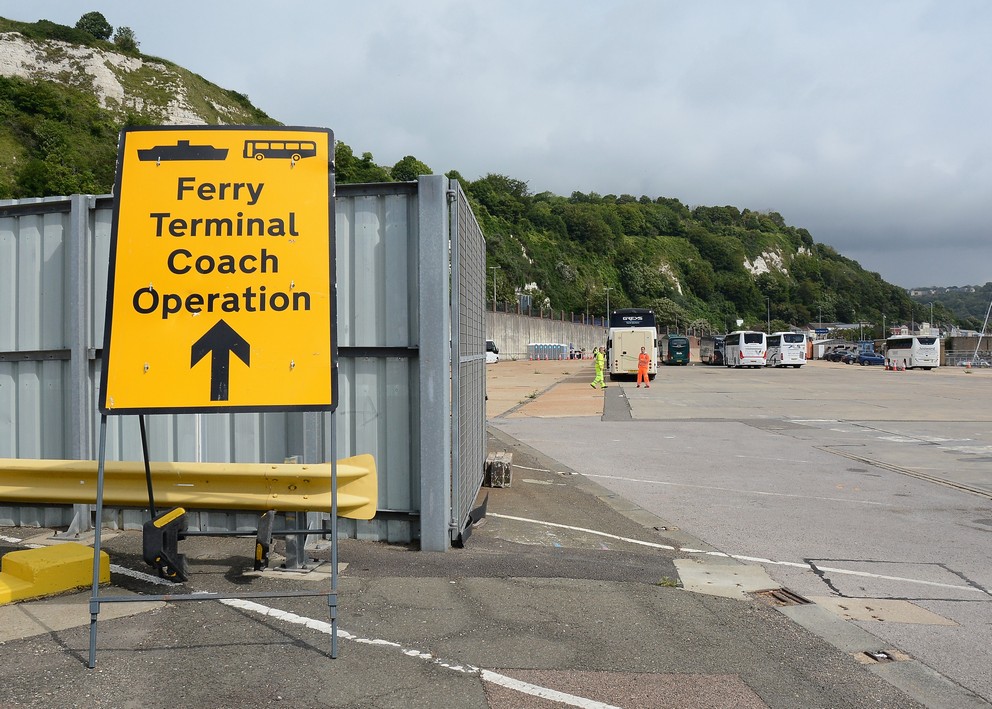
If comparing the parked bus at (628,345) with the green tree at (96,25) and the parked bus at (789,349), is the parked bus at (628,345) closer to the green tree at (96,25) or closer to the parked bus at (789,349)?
the parked bus at (789,349)

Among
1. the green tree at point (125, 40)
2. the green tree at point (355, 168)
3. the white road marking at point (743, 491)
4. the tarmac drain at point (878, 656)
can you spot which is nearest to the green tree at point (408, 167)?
the green tree at point (355, 168)

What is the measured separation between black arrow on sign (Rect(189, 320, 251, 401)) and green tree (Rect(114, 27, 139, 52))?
15166cm

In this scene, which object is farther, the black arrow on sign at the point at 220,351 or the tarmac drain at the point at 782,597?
the tarmac drain at the point at 782,597

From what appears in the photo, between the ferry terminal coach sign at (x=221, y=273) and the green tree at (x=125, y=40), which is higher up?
the green tree at (x=125, y=40)

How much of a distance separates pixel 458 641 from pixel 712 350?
77.0 meters

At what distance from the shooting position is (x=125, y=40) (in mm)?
139750

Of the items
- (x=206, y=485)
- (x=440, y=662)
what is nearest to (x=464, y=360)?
(x=206, y=485)

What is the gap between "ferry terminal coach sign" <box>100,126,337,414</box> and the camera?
14.6ft

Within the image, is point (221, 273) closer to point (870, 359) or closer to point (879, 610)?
point (879, 610)

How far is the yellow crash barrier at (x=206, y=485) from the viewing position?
5.45 meters

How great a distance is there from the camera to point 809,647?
15.2ft

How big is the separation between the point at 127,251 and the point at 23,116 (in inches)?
4479

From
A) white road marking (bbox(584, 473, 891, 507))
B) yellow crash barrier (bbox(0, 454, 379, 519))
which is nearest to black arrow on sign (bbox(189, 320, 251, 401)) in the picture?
yellow crash barrier (bbox(0, 454, 379, 519))

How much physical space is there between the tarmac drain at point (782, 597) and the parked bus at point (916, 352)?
206 feet
